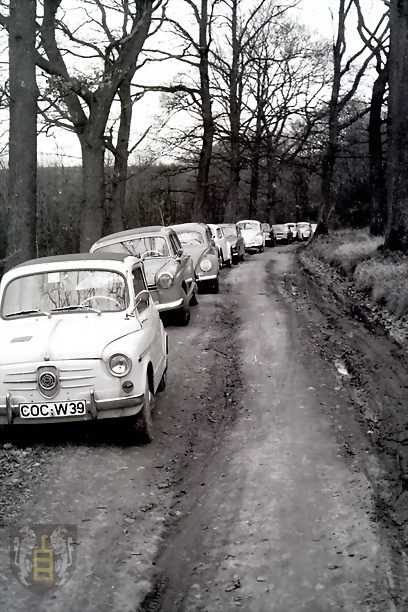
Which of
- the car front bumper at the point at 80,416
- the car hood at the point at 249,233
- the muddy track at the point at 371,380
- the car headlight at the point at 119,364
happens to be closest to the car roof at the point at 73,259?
the car headlight at the point at 119,364

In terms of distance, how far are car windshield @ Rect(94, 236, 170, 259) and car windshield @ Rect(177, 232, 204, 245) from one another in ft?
15.4

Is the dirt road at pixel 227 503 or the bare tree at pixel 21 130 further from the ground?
the bare tree at pixel 21 130

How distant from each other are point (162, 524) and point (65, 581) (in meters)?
1.00

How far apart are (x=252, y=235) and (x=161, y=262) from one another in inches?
991

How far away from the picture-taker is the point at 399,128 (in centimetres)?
1667

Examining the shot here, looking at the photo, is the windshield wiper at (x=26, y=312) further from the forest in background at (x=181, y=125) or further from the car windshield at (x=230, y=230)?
the car windshield at (x=230, y=230)

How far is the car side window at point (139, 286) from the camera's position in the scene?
25.1 ft

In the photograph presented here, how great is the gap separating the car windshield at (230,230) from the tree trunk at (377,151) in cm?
604

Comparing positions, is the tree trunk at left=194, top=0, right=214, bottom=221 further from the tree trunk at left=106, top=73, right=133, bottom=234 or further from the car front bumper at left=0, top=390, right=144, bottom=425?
the car front bumper at left=0, top=390, right=144, bottom=425

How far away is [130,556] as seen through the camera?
14.4ft

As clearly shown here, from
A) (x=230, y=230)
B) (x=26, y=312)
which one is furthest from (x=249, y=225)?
(x=26, y=312)

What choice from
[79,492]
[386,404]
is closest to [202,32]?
[386,404]

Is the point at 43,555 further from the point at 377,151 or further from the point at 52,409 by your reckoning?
the point at 377,151

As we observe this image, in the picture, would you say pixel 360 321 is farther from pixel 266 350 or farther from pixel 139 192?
pixel 139 192
